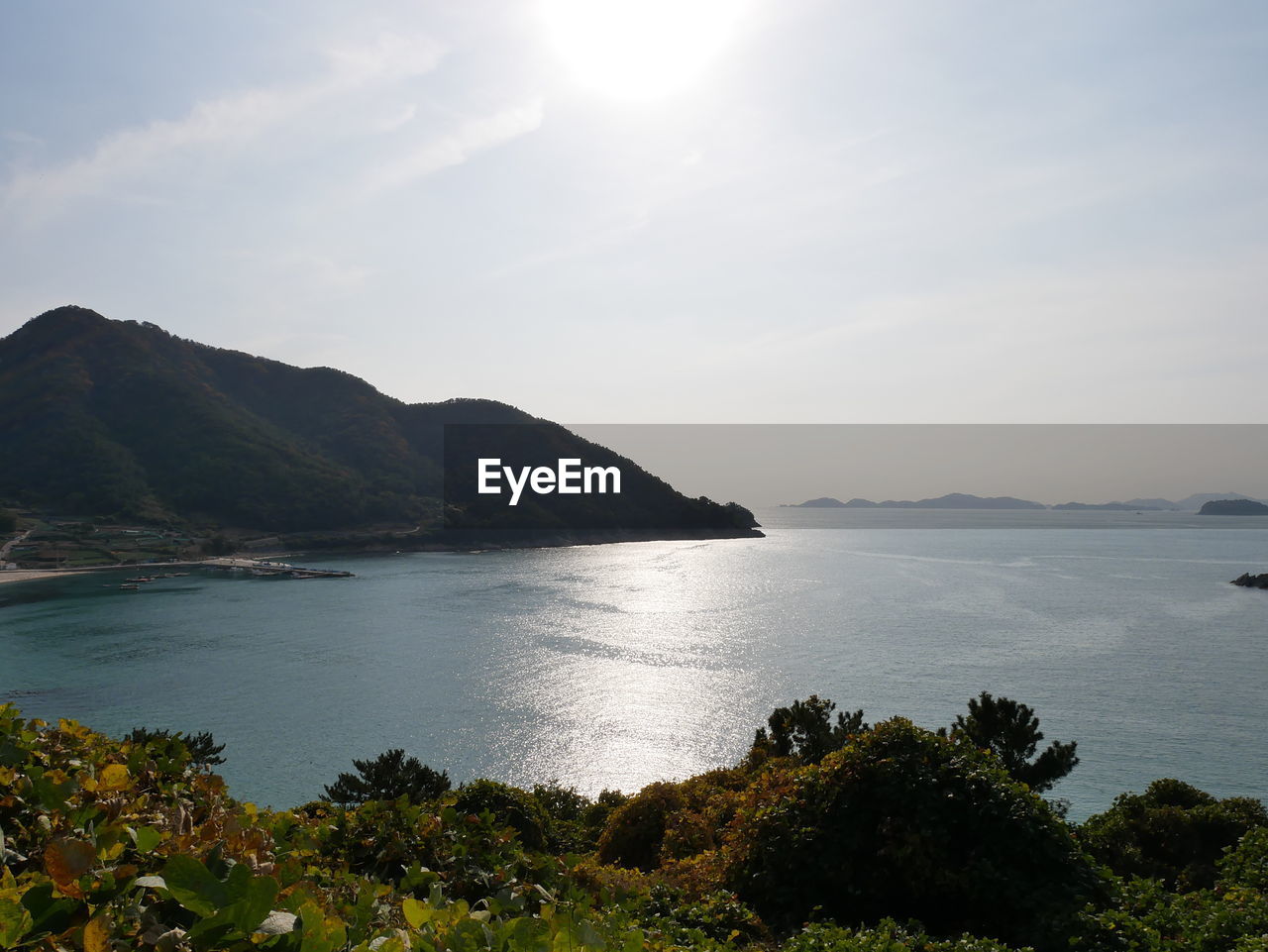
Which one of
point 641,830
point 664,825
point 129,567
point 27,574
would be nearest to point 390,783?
point 641,830

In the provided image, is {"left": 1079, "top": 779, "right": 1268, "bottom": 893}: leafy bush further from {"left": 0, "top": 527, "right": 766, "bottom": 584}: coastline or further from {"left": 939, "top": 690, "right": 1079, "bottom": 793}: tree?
{"left": 0, "top": 527, "right": 766, "bottom": 584}: coastline

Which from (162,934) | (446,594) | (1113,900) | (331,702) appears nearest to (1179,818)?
(1113,900)

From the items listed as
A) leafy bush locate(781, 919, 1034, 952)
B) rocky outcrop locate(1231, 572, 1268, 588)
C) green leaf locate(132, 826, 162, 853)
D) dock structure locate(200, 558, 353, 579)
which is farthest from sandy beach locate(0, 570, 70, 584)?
rocky outcrop locate(1231, 572, 1268, 588)

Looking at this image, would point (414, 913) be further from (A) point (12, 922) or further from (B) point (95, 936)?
(A) point (12, 922)

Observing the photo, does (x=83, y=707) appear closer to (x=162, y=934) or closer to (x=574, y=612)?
(x=574, y=612)

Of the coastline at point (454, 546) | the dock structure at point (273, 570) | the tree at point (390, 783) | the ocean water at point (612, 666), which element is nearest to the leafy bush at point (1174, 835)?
the ocean water at point (612, 666)

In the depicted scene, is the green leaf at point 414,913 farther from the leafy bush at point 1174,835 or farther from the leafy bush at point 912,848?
the leafy bush at point 1174,835
